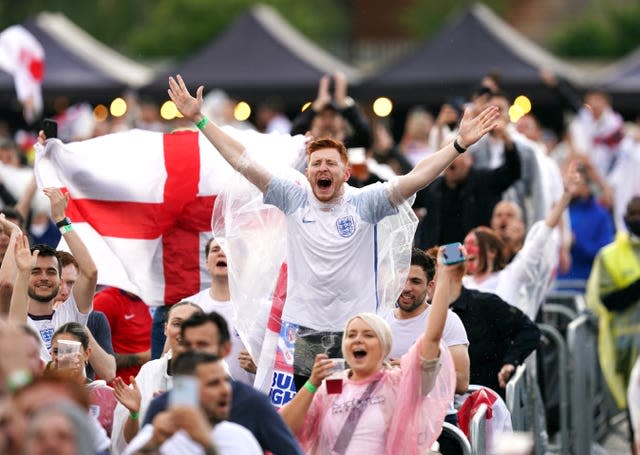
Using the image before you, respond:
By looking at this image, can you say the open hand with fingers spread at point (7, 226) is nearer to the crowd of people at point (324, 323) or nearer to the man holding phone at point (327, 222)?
the crowd of people at point (324, 323)

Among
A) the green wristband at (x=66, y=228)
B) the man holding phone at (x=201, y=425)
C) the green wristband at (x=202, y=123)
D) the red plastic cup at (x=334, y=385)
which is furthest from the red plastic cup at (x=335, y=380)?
the green wristband at (x=66, y=228)

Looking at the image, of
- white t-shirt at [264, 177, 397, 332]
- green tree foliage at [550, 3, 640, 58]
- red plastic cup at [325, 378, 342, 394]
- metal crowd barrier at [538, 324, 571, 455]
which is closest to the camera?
red plastic cup at [325, 378, 342, 394]

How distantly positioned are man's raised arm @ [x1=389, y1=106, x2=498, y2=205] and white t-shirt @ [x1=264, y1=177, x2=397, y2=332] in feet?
0.42

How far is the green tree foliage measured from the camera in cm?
5403

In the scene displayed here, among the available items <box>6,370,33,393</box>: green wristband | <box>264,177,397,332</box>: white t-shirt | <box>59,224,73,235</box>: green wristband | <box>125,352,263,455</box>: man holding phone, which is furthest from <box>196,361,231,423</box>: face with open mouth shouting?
<box>59,224,73,235</box>: green wristband

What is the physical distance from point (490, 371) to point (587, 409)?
2.18 meters

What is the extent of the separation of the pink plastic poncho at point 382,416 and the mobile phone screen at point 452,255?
0.49 metres

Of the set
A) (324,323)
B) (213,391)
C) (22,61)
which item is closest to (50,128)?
(324,323)

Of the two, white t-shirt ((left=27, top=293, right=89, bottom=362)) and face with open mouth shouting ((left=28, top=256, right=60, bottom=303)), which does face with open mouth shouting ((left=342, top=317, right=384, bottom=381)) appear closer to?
white t-shirt ((left=27, top=293, right=89, bottom=362))

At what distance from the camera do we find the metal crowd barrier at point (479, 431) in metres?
8.67

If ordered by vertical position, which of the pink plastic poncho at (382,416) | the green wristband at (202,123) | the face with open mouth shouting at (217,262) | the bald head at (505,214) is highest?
the bald head at (505,214)

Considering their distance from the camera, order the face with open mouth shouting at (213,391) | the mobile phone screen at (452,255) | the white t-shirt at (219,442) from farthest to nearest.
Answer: the mobile phone screen at (452,255) < the face with open mouth shouting at (213,391) < the white t-shirt at (219,442)

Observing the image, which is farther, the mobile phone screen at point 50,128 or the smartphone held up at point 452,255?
the mobile phone screen at point 50,128

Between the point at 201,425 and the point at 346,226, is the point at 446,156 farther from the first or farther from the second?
the point at 201,425
